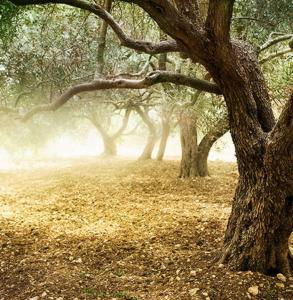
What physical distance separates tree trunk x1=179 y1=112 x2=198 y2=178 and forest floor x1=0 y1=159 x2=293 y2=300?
0.62 metres

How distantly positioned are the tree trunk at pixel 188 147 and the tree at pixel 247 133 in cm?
846

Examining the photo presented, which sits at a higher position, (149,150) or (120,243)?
(149,150)

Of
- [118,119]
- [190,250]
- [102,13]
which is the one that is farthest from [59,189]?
[118,119]

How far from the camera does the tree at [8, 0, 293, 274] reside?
15.6ft

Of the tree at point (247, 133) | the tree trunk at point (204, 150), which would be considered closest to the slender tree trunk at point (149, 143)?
the tree trunk at point (204, 150)

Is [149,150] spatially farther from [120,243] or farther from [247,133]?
[247,133]

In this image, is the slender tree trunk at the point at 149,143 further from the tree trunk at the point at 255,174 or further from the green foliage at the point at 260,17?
the tree trunk at the point at 255,174

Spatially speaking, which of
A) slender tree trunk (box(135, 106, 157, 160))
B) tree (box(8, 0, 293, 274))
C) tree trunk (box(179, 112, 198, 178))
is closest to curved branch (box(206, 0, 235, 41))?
tree (box(8, 0, 293, 274))

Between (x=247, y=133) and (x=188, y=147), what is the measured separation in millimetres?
8960

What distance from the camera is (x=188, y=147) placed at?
14.2m

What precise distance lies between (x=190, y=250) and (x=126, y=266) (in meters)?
1.19

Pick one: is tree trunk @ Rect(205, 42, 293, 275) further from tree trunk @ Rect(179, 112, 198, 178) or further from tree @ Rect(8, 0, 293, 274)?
tree trunk @ Rect(179, 112, 198, 178)

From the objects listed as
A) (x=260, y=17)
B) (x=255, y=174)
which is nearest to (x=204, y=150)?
(x=260, y=17)

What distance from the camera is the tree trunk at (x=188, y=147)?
46.2 feet
